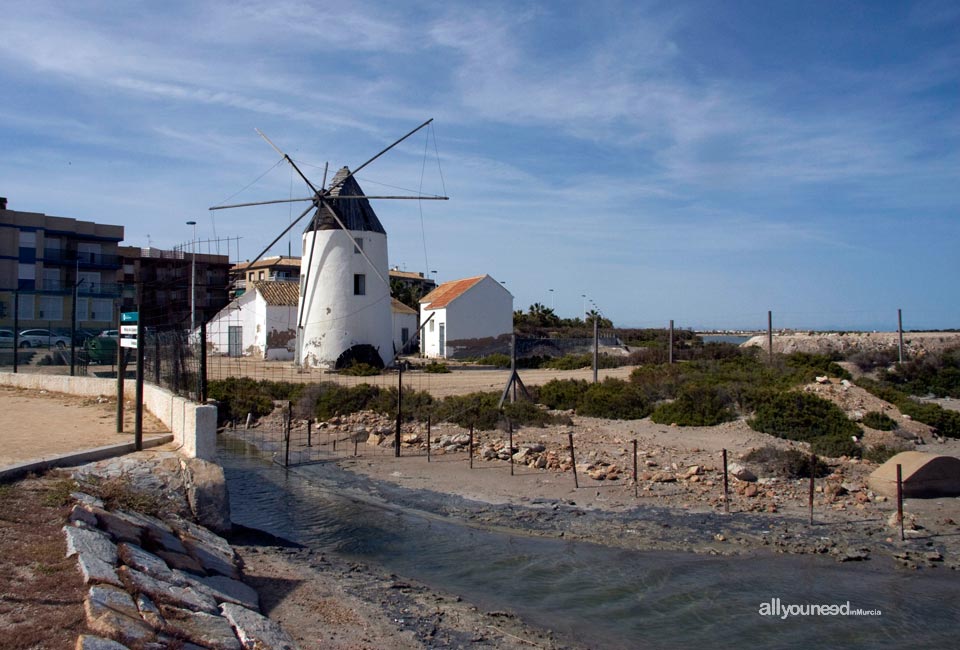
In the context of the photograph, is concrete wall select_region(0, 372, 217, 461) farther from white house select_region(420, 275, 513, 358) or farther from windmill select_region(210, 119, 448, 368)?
white house select_region(420, 275, 513, 358)

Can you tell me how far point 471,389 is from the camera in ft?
82.2

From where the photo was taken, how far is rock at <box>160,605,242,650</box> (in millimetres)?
5402

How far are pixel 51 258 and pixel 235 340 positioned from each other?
18003 mm

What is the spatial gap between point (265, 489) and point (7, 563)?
28.9ft

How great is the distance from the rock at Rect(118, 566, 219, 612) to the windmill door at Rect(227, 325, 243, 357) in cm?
3264

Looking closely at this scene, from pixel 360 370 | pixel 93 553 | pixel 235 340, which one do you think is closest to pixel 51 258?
pixel 235 340

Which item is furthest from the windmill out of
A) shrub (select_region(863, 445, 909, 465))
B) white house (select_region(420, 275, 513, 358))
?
shrub (select_region(863, 445, 909, 465))

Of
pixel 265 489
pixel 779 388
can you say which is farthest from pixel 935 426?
pixel 265 489

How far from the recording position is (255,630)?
20.4ft

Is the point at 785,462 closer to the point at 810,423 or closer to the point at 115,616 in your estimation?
the point at 810,423

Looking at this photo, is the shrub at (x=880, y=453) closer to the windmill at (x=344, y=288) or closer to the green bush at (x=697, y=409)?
the green bush at (x=697, y=409)

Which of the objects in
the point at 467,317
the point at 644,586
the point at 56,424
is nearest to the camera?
the point at 644,586

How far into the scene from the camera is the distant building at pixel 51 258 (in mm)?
38438

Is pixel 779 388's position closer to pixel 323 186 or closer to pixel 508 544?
pixel 508 544
